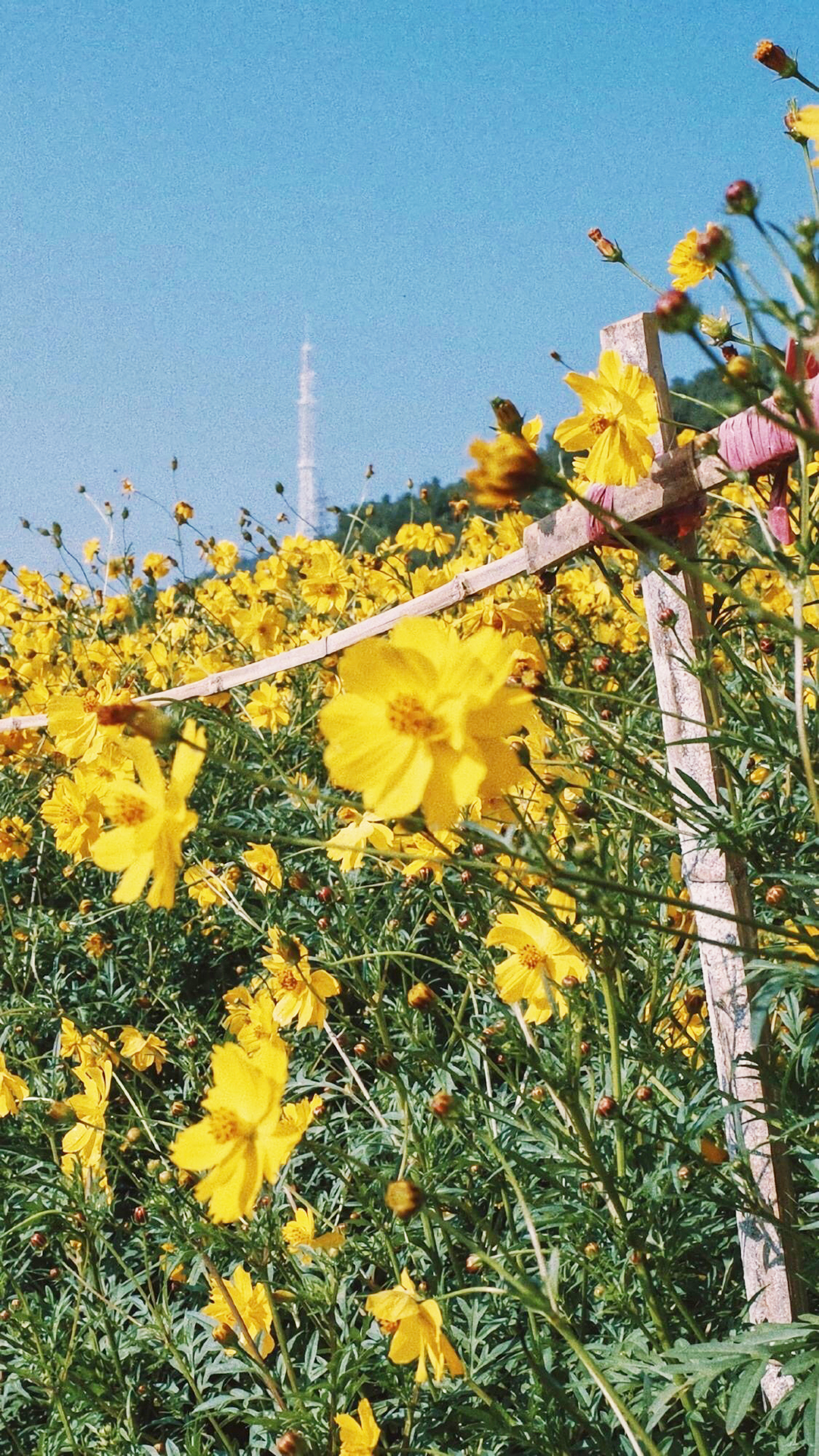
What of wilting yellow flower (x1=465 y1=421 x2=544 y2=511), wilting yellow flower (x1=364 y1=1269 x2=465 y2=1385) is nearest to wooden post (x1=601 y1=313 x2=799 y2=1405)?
wilting yellow flower (x1=364 y1=1269 x2=465 y2=1385)

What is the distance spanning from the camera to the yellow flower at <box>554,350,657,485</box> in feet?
3.96

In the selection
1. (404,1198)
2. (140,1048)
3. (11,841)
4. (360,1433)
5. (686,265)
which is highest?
(686,265)

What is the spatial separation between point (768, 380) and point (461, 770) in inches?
20.0

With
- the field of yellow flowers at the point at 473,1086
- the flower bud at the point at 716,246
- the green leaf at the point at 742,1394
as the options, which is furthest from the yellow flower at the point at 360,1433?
the flower bud at the point at 716,246

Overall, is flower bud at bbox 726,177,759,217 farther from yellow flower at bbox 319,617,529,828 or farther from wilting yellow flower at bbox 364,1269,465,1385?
wilting yellow flower at bbox 364,1269,465,1385

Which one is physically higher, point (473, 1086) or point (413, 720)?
point (413, 720)

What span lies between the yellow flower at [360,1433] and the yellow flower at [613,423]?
924 millimetres

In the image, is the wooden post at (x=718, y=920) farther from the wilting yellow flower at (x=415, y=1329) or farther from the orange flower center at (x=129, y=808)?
the orange flower center at (x=129, y=808)

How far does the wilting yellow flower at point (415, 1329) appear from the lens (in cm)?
107

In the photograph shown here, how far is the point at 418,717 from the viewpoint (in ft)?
2.34

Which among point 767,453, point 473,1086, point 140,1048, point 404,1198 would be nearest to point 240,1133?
point 404,1198

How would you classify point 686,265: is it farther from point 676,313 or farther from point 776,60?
point 676,313

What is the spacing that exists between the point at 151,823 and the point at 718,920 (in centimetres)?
76

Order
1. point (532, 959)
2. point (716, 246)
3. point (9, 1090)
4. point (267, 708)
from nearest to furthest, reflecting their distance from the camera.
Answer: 1. point (716, 246)
2. point (532, 959)
3. point (9, 1090)
4. point (267, 708)
